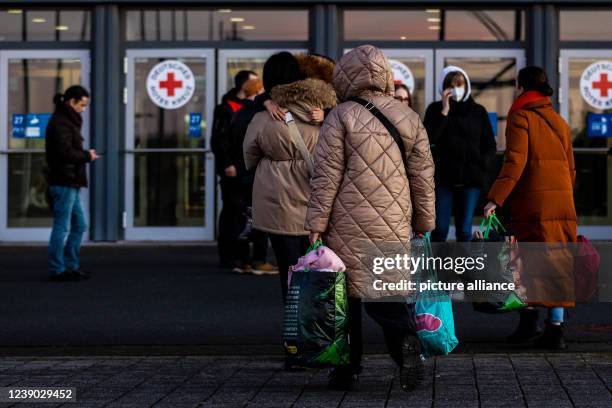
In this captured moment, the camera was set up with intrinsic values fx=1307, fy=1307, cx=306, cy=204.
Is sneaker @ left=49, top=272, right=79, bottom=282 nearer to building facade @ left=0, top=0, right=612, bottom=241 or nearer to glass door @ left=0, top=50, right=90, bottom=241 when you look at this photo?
building facade @ left=0, top=0, right=612, bottom=241

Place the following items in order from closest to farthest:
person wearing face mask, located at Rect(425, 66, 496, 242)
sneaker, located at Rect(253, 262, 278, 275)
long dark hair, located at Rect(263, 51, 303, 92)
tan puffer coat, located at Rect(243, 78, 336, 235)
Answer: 1. tan puffer coat, located at Rect(243, 78, 336, 235)
2. long dark hair, located at Rect(263, 51, 303, 92)
3. person wearing face mask, located at Rect(425, 66, 496, 242)
4. sneaker, located at Rect(253, 262, 278, 275)

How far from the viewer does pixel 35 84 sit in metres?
16.3

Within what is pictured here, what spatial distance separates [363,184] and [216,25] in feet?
33.3

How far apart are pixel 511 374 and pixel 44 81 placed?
34.6 ft

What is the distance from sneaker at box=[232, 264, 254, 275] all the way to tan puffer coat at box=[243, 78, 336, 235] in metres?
5.11

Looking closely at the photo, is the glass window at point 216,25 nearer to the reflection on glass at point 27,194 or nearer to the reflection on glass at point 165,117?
the reflection on glass at point 165,117

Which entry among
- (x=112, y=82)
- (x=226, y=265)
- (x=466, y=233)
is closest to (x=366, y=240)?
(x=466, y=233)

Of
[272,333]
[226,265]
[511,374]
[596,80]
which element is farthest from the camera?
[596,80]

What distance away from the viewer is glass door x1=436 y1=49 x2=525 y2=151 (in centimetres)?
1603

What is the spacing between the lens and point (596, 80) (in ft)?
52.7

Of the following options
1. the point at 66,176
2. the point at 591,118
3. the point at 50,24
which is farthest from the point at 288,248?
the point at 50,24

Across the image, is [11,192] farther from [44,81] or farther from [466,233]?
[466,233]

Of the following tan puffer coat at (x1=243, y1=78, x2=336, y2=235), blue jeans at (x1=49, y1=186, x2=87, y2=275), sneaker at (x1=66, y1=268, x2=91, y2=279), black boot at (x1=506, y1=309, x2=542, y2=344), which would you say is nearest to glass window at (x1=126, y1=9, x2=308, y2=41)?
blue jeans at (x1=49, y1=186, x2=87, y2=275)

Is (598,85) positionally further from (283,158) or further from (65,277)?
(283,158)
